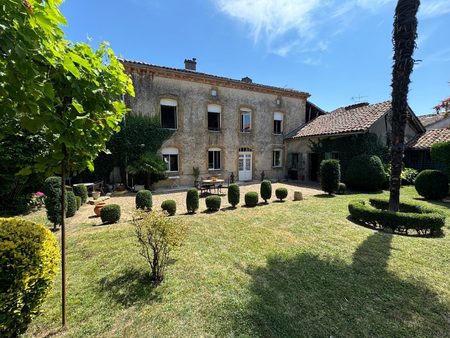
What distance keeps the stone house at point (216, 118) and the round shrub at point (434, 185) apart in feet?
36.1

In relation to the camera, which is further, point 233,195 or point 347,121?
point 347,121

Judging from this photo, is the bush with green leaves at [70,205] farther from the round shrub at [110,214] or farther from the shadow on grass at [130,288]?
the shadow on grass at [130,288]

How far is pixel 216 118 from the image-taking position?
18156 mm

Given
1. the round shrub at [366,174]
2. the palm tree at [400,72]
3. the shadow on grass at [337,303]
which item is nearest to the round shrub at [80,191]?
the shadow on grass at [337,303]

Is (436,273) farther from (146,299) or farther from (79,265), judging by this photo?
(79,265)

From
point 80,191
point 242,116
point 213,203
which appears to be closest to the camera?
point 213,203

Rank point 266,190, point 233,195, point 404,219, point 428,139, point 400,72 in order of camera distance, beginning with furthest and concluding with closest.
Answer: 1. point 428,139
2. point 266,190
3. point 233,195
4. point 400,72
5. point 404,219

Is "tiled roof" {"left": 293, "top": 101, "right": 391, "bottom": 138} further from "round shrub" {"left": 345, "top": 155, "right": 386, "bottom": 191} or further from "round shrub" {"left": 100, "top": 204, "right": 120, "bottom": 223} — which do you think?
"round shrub" {"left": 100, "top": 204, "right": 120, "bottom": 223}

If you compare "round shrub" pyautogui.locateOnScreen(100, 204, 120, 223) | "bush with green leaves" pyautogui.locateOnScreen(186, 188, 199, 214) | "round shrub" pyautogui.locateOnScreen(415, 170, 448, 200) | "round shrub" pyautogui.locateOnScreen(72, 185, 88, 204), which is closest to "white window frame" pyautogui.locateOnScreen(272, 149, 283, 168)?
"round shrub" pyautogui.locateOnScreen(415, 170, 448, 200)

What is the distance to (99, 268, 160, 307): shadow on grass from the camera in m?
3.80

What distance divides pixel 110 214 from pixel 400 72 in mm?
11244

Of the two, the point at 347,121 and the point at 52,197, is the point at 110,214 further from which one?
the point at 347,121

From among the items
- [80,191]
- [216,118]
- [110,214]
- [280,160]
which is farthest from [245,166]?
[110,214]

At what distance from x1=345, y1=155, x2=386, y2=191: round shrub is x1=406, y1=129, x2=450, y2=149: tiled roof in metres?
4.78
